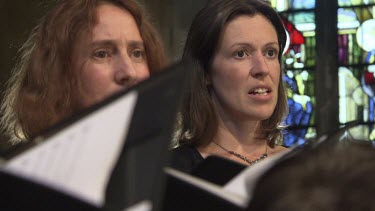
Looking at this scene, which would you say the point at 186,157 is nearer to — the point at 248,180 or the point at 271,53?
the point at 271,53

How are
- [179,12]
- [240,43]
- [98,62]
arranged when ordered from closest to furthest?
[98,62] < [240,43] < [179,12]

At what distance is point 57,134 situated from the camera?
0.51 m

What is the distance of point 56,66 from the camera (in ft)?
4.89

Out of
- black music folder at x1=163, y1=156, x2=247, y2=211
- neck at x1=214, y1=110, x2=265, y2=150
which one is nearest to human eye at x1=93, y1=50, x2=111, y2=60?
neck at x1=214, y1=110, x2=265, y2=150

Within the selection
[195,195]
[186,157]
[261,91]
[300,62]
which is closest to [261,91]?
[261,91]

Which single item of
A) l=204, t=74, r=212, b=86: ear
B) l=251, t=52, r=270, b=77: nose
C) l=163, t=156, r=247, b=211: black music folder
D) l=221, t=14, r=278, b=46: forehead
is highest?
l=163, t=156, r=247, b=211: black music folder

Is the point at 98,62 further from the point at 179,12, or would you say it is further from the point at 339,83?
the point at 339,83

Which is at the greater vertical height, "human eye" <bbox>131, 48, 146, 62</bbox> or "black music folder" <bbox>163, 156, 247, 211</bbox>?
"black music folder" <bbox>163, 156, 247, 211</bbox>

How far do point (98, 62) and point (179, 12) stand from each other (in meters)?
4.72

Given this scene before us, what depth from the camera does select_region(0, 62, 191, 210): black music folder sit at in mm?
500

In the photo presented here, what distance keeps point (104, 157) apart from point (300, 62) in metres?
6.39

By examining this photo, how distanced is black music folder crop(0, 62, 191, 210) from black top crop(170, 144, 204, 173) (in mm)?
1167

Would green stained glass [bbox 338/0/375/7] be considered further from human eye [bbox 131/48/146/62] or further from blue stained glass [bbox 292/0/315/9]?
human eye [bbox 131/48/146/62]

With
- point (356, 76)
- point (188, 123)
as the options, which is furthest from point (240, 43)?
point (356, 76)
